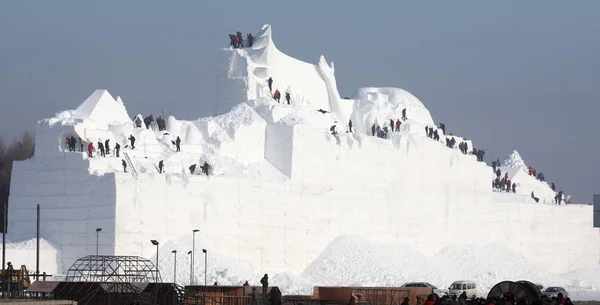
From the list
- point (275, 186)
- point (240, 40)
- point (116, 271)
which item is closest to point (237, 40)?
point (240, 40)

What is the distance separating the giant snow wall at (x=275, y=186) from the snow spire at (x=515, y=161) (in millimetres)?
13816

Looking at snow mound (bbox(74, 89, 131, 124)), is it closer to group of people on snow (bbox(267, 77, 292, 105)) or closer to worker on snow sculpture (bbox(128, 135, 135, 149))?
worker on snow sculpture (bbox(128, 135, 135, 149))

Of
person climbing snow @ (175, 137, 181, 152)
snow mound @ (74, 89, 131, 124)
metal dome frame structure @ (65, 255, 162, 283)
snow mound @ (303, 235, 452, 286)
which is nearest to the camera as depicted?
metal dome frame structure @ (65, 255, 162, 283)

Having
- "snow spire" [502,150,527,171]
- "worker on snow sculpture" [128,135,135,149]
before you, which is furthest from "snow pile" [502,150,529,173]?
"worker on snow sculpture" [128,135,135,149]

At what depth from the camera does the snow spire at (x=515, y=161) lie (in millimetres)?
112213

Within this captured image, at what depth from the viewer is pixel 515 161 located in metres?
114

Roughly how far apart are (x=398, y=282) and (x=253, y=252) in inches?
312

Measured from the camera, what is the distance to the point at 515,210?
3696 inches

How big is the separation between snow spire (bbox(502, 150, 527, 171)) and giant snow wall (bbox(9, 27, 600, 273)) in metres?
13.8

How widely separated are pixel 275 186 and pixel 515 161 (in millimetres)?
40790

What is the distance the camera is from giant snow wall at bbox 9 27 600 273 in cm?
7162

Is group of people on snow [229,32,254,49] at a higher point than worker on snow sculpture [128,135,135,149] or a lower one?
higher

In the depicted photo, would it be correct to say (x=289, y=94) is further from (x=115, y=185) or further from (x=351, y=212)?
(x=115, y=185)

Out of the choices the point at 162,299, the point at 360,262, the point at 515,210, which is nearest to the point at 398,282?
the point at 360,262
